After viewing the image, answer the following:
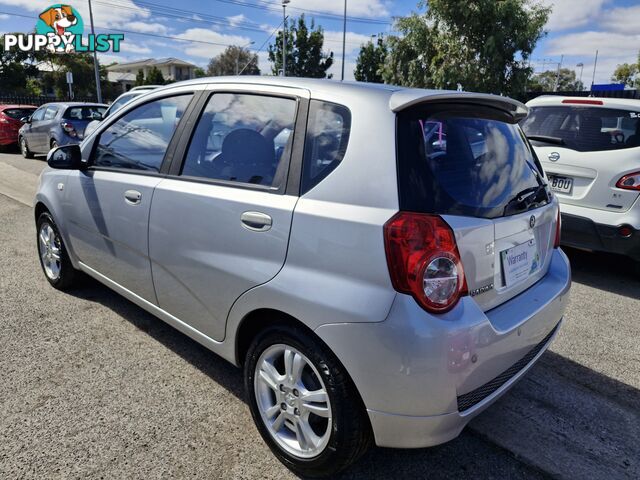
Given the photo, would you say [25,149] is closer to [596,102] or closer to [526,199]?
[596,102]

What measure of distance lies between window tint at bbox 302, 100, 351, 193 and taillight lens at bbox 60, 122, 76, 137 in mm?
11290

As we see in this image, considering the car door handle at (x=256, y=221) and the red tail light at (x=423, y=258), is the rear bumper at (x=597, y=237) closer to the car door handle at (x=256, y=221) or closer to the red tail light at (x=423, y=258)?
the red tail light at (x=423, y=258)

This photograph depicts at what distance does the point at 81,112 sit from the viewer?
11984 millimetres

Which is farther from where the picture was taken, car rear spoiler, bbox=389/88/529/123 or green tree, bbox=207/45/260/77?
green tree, bbox=207/45/260/77

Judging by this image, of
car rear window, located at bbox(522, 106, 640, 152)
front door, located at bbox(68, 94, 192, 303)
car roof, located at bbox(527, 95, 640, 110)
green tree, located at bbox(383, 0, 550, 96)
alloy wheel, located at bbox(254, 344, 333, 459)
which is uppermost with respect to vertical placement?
green tree, located at bbox(383, 0, 550, 96)

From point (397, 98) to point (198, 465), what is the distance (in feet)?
6.01

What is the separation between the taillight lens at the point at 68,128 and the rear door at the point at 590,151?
10531 millimetres

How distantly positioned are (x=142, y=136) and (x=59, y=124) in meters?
10.2

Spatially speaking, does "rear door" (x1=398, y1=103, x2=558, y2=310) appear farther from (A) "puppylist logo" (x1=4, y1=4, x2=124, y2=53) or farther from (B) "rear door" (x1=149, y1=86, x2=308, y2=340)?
(A) "puppylist logo" (x1=4, y1=4, x2=124, y2=53)

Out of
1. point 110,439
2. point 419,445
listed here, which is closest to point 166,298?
point 110,439

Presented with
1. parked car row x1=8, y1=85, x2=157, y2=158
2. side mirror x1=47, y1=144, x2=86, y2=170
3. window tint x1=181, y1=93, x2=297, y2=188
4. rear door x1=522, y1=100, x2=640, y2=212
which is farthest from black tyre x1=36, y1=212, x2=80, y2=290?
parked car row x1=8, y1=85, x2=157, y2=158

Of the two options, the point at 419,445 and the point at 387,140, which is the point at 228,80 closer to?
the point at 387,140

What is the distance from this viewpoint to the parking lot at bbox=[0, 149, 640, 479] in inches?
88.0

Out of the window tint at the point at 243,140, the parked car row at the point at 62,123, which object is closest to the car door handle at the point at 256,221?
the window tint at the point at 243,140
